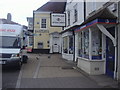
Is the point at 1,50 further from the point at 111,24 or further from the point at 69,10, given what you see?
the point at 69,10

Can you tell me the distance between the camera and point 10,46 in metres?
12.0

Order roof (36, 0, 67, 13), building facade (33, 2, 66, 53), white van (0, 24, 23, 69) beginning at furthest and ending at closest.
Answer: roof (36, 0, 67, 13)
building facade (33, 2, 66, 53)
white van (0, 24, 23, 69)

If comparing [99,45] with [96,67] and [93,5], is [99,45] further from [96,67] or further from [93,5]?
[93,5]

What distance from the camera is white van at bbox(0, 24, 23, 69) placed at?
10.9m

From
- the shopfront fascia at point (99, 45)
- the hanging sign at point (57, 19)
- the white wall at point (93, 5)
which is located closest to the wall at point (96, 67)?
the shopfront fascia at point (99, 45)

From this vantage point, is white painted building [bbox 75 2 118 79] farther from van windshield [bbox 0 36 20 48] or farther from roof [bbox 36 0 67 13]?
roof [bbox 36 0 67 13]

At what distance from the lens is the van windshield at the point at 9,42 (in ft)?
39.3

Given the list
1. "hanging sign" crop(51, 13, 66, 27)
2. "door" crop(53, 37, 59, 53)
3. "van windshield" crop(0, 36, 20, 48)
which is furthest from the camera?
"door" crop(53, 37, 59, 53)

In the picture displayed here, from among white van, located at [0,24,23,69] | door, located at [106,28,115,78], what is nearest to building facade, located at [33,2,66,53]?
white van, located at [0,24,23,69]

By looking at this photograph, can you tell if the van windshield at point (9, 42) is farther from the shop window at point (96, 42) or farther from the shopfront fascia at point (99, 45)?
the shop window at point (96, 42)

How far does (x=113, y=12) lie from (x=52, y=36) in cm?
1890

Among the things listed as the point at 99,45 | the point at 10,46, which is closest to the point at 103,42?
the point at 99,45

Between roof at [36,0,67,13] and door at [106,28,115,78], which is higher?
roof at [36,0,67,13]

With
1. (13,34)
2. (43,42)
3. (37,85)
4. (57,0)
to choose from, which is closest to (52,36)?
(43,42)
